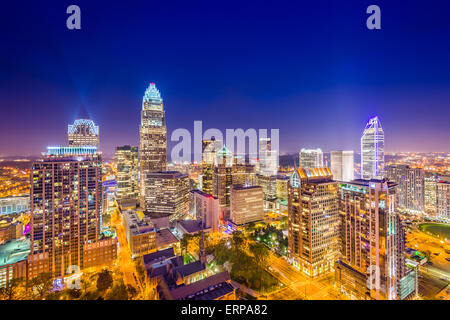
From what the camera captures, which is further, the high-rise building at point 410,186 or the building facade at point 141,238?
the high-rise building at point 410,186

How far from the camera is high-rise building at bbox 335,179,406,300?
9.76 meters

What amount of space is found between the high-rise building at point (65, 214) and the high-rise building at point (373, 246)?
16.6 meters

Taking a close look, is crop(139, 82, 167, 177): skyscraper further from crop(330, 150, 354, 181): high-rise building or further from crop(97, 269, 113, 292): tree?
crop(330, 150, 354, 181): high-rise building

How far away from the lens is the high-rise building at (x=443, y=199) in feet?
74.3

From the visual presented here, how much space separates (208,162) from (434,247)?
25.8m

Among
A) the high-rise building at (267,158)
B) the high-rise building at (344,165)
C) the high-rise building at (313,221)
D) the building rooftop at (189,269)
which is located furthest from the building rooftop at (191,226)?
the high-rise building at (344,165)

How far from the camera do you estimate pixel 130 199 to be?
29188 millimetres

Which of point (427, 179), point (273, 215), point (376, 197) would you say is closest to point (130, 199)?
point (273, 215)

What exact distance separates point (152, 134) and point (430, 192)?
1541 inches

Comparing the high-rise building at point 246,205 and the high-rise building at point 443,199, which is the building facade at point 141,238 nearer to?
the high-rise building at point 246,205

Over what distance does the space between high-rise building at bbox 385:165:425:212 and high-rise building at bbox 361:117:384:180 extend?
373 cm

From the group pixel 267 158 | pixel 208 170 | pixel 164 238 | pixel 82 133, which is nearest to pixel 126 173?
pixel 82 133

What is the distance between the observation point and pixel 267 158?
125ft
